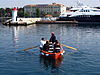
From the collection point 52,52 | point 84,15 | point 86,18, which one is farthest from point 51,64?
point 84,15

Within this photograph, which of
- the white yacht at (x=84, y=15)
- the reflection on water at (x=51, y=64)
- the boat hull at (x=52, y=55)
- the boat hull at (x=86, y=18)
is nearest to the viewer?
the reflection on water at (x=51, y=64)

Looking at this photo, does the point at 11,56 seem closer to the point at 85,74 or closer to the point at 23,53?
the point at 23,53

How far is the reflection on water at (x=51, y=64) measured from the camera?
18562mm

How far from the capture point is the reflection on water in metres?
18.6

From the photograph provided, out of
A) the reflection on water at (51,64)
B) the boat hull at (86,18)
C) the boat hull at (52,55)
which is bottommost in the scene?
the reflection on water at (51,64)

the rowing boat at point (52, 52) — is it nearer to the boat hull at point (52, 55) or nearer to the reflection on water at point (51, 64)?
the boat hull at point (52, 55)

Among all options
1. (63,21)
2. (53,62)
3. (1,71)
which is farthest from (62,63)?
(63,21)

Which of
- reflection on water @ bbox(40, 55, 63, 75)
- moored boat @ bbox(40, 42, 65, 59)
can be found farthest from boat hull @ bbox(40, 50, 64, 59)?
reflection on water @ bbox(40, 55, 63, 75)

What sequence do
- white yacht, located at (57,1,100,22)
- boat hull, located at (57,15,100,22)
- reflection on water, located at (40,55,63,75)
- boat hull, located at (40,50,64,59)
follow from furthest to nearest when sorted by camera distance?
white yacht, located at (57,1,100,22) < boat hull, located at (57,15,100,22) < boat hull, located at (40,50,64,59) < reflection on water, located at (40,55,63,75)

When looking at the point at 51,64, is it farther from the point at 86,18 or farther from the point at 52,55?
the point at 86,18

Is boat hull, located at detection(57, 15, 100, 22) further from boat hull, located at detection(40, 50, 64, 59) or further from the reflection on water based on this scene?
boat hull, located at detection(40, 50, 64, 59)

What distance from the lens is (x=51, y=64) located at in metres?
20.1

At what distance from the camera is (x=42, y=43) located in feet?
79.4

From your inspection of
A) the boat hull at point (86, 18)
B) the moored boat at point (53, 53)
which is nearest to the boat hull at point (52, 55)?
the moored boat at point (53, 53)
